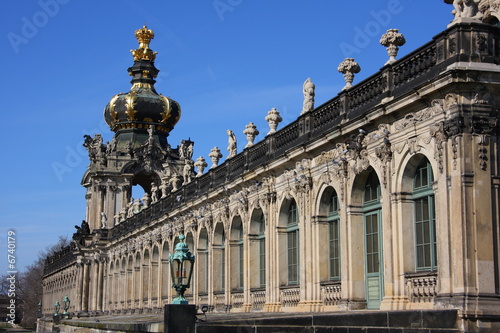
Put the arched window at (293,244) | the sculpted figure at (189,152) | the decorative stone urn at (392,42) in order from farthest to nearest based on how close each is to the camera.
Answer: the sculpted figure at (189,152), the arched window at (293,244), the decorative stone urn at (392,42)

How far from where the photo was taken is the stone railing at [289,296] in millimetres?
29281

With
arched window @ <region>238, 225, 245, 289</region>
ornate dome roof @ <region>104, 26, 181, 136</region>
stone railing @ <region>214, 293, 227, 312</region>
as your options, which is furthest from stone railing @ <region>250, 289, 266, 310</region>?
ornate dome roof @ <region>104, 26, 181, 136</region>

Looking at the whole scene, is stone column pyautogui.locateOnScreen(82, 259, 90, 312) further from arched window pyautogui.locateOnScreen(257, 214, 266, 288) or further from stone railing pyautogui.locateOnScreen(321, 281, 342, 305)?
stone railing pyautogui.locateOnScreen(321, 281, 342, 305)

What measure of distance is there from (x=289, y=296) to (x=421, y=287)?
363 inches

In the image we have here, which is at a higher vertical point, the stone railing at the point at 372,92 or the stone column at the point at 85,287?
the stone railing at the point at 372,92

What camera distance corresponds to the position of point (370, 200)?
2488 centimetres

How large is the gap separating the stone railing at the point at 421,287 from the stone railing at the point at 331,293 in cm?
447

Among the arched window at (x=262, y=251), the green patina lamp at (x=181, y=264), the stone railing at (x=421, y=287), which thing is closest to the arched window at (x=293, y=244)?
the arched window at (x=262, y=251)

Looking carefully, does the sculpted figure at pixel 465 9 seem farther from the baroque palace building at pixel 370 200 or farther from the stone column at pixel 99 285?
the stone column at pixel 99 285

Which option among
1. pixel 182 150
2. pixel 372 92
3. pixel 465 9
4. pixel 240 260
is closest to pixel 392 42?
pixel 372 92

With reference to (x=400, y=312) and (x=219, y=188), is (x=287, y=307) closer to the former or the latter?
(x=219, y=188)

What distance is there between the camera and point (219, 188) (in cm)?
3769

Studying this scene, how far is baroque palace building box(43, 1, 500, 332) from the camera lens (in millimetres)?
19578

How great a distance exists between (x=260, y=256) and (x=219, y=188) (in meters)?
4.82
